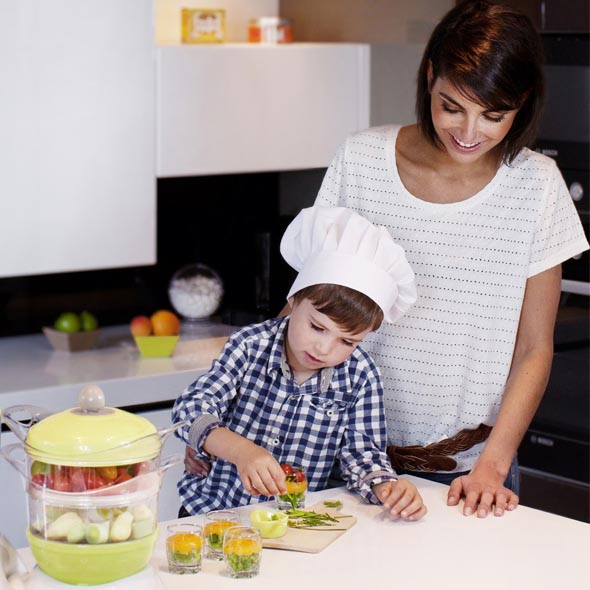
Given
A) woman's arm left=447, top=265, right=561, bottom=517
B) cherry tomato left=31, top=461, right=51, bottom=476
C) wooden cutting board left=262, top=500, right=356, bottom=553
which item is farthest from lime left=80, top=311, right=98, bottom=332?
cherry tomato left=31, top=461, right=51, bottom=476

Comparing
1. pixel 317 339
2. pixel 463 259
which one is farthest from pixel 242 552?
pixel 463 259

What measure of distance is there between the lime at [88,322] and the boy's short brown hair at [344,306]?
1.41m

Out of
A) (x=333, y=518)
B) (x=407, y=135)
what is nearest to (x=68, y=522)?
(x=333, y=518)

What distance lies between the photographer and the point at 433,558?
5.83 ft

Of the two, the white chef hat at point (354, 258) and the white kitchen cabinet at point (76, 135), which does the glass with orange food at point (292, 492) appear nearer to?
the white chef hat at point (354, 258)

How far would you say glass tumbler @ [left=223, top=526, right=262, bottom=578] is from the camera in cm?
165

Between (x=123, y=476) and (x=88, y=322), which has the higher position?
(x=123, y=476)

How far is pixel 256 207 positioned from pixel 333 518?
2155 mm

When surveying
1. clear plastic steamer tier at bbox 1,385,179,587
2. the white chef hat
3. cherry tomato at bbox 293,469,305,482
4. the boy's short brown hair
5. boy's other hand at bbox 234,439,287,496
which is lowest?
cherry tomato at bbox 293,469,305,482

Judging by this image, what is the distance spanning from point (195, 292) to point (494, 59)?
1.82 metres

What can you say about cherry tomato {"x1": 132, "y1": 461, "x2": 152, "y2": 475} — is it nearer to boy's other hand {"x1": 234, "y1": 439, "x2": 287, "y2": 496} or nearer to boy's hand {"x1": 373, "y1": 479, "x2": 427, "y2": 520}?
boy's other hand {"x1": 234, "y1": 439, "x2": 287, "y2": 496}

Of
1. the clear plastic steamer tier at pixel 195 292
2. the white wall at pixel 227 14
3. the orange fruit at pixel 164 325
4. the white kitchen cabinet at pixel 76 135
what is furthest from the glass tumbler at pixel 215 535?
the white wall at pixel 227 14

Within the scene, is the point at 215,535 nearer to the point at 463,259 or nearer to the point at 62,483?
the point at 62,483

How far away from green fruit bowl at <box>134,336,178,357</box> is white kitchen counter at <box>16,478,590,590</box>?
1327mm
